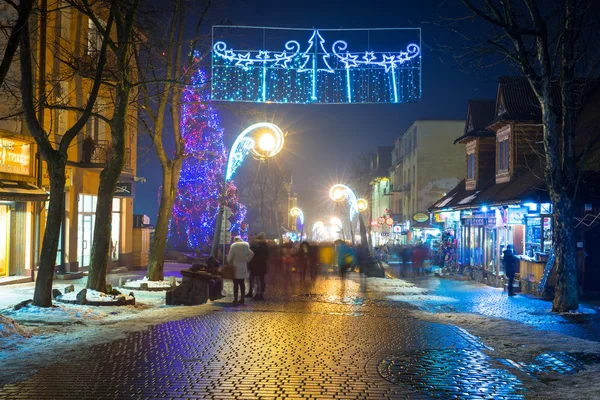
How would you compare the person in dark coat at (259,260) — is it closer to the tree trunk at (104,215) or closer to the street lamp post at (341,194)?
the tree trunk at (104,215)

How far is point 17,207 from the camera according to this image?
22094 millimetres

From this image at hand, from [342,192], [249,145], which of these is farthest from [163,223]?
[342,192]

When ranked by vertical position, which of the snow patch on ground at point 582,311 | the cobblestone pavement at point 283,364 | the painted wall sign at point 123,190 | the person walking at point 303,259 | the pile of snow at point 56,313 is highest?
the painted wall sign at point 123,190

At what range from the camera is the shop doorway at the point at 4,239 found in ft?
71.0

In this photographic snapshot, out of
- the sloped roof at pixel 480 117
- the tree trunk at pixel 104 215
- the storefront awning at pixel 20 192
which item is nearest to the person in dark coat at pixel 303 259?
the storefront awning at pixel 20 192

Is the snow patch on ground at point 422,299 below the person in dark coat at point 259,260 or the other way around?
Result: below

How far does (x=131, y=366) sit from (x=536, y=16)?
1228 centimetres

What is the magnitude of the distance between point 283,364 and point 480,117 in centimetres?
2577

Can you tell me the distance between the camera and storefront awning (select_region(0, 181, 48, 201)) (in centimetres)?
1972

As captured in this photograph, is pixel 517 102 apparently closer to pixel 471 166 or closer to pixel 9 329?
pixel 471 166

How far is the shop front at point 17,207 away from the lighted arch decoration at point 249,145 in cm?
637

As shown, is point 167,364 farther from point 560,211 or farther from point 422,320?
point 560,211

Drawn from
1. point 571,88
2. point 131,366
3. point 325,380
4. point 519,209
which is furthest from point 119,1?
point 519,209

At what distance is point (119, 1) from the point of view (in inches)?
574
